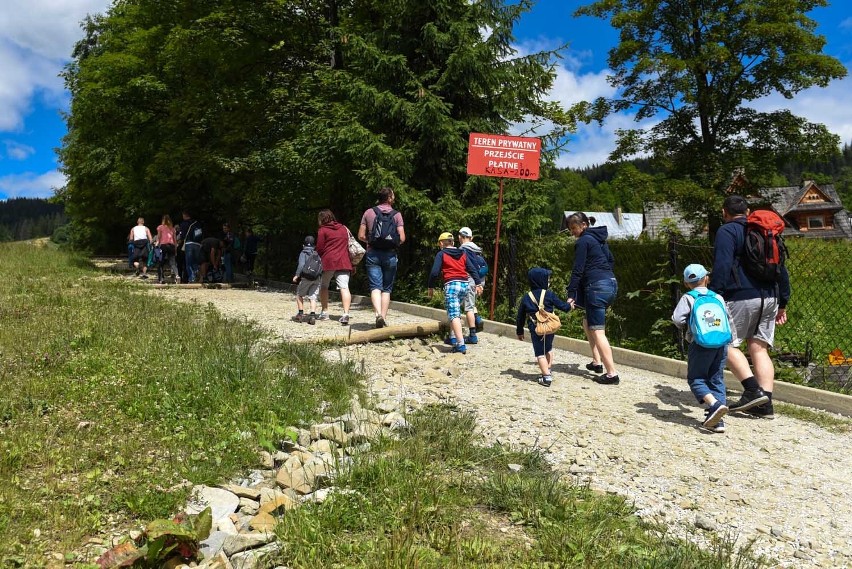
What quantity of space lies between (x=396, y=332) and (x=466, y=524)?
543 cm

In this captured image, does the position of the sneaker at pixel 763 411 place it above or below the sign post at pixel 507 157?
below

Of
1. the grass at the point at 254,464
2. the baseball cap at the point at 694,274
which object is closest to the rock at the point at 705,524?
the grass at the point at 254,464

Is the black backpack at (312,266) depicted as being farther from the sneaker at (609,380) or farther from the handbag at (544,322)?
the sneaker at (609,380)

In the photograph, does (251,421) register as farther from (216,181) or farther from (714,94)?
(714,94)

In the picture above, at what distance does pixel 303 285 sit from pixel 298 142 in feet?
18.0

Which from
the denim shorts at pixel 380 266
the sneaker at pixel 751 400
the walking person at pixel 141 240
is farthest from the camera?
the walking person at pixel 141 240

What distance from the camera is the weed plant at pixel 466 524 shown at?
279 centimetres

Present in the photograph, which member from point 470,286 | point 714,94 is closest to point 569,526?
point 470,286

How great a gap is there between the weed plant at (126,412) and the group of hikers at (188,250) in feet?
28.7

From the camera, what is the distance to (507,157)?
10.1 metres

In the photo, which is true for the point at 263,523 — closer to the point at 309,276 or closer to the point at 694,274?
the point at 694,274

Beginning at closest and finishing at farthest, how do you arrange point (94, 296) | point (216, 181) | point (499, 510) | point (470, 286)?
1. point (499, 510)
2. point (470, 286)
3. point (94, 296)
4. point (216, 181)

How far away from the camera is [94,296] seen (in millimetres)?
11188

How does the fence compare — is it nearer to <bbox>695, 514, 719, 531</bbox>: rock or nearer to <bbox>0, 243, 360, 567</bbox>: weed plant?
<bbox>695, 514, 719, 531</bbox>: rock
